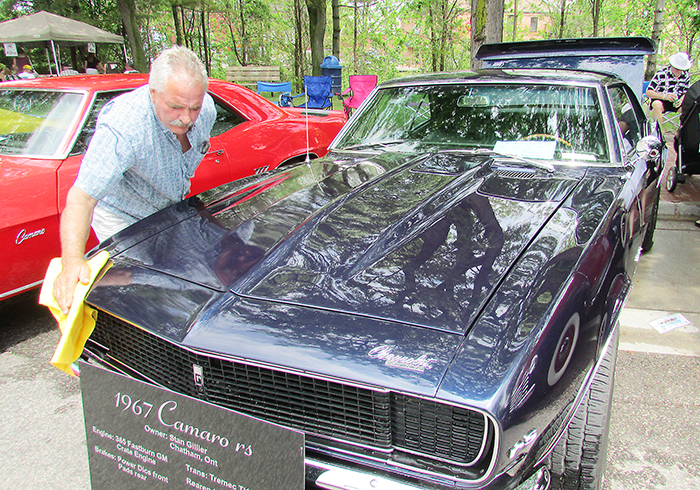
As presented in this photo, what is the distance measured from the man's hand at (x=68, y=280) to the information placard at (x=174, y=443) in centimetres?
26

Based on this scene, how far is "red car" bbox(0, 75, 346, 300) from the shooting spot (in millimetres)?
2834

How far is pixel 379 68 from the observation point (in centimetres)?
2775

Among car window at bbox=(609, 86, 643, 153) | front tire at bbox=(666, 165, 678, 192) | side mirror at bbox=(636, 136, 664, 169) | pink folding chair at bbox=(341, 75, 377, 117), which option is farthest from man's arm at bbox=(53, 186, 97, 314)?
pink folding chair at bbox=(341, 75, 377, 117)

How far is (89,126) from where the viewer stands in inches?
132

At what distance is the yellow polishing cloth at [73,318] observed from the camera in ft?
5.34

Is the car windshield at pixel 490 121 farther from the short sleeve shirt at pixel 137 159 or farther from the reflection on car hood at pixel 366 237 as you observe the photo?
the short sleeve shirt at pixel 137 159

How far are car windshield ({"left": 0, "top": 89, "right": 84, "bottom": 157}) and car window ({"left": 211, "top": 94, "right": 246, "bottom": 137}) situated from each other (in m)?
0.99

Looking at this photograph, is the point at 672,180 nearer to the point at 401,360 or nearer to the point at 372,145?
the point at 372,145

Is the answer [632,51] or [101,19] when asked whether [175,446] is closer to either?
[632,51]

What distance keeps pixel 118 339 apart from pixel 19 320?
2.11 metres

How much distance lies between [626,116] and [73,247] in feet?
10.4

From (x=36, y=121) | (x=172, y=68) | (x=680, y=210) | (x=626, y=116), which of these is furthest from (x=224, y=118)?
(x=680, y=210)

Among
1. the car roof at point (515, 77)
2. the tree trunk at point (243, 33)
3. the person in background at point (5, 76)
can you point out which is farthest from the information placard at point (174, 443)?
the tree trunk at point (243, 33)

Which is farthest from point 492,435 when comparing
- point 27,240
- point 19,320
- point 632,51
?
point 632,51
